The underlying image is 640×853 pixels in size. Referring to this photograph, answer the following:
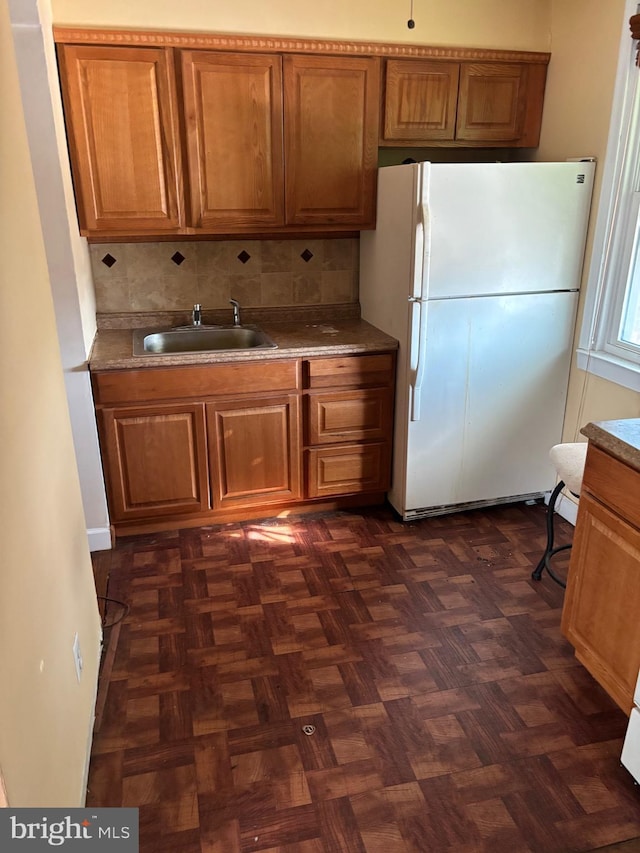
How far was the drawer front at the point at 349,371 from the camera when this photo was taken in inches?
119

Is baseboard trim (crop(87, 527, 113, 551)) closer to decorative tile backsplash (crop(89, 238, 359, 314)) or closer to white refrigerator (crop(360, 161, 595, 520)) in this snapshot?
decorative tile backsplash (crop(89, 238, 359, 314))

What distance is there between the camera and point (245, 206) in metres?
3.00

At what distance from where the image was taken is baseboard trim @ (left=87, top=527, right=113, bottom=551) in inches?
116

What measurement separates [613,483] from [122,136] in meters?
2.39

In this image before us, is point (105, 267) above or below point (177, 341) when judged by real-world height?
above

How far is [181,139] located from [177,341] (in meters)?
0.97

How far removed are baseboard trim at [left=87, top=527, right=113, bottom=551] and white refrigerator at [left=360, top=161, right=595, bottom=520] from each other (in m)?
1.41

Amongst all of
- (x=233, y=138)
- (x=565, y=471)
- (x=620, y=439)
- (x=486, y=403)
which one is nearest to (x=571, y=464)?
(x=565, y=471)

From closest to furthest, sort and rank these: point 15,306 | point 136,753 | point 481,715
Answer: point 15,306
point 136,753
point 481,715

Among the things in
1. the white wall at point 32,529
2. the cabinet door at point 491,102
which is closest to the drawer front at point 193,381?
the white wall at point 32,529

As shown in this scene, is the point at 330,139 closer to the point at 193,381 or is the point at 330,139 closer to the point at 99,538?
the point at 193,381

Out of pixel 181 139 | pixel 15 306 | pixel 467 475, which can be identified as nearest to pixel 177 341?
pixel 181 139

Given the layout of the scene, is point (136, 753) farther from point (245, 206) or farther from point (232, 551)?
point (245, 206)

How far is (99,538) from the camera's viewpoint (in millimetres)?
2967
